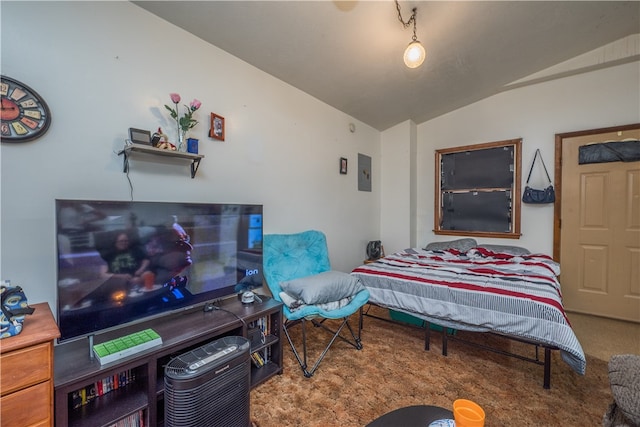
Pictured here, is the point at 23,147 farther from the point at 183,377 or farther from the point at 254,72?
the point at 254,72

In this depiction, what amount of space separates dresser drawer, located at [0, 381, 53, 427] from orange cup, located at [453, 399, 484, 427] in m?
1.50

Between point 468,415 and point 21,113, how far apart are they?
90.4 inches

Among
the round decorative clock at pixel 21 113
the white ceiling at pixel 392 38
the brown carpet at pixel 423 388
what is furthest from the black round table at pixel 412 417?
the white ceiling at pixel 392 38

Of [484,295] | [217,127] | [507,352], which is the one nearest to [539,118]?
[484,295]

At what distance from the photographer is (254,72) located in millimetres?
2473

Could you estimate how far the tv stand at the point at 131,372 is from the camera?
117 cm

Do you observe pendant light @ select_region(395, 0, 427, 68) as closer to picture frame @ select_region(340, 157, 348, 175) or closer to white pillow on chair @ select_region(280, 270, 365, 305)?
picture frame @ select_region(340, 157, 348, 175)

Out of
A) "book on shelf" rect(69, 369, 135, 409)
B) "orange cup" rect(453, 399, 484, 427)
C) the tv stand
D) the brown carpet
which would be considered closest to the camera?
"orange cup" rect(453, 399, 484, 427)

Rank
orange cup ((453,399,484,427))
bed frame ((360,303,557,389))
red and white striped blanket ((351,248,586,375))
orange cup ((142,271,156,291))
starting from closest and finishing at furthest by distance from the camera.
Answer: orange cup ((453,399,484,427)) < orange cup ((142,271,156,291)) < red and white striped blanket ((351,248,586,375)) < bed frame ((360,303,557,389))

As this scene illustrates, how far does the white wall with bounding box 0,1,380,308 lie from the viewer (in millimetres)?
1357

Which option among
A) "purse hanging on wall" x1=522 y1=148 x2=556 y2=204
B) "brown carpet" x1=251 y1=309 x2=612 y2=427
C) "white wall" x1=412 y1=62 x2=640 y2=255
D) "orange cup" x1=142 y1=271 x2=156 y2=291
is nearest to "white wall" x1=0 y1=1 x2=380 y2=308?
"orange cup" x1=142 y1=271 x2=156 y2=291

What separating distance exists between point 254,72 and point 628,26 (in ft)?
12.2

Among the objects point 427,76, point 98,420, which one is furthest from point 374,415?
point 427,76

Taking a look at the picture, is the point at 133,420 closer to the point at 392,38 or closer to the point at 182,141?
the point at 182,141
